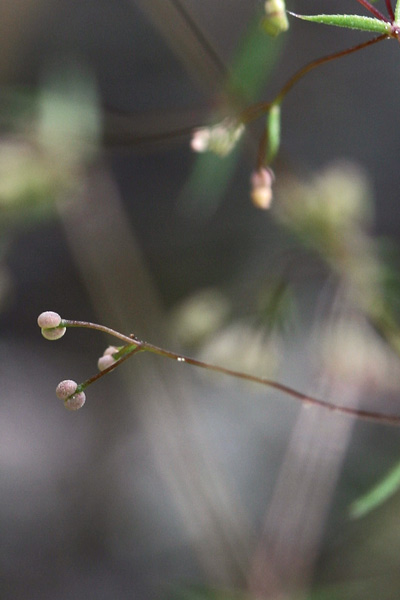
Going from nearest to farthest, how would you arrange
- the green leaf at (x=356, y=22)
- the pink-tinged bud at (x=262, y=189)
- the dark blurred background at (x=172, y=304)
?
the green leaf at (x=356, y=22) < the pink-tinged bud at (x=262, y=189) < the dark blurred background at (x=172, y=304)

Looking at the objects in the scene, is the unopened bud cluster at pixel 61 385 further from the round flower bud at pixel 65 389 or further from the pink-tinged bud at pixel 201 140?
the pink-tinged bud at pixel 201 140

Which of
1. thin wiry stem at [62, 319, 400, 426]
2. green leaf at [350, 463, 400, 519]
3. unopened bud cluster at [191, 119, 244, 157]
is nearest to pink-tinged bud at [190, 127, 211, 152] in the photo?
unopened bud cluster at [191, 119, 244, 157]

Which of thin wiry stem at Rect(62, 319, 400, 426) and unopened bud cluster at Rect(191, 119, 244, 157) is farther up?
unopened bud cluster at Rect(191, 119, 244, 157)

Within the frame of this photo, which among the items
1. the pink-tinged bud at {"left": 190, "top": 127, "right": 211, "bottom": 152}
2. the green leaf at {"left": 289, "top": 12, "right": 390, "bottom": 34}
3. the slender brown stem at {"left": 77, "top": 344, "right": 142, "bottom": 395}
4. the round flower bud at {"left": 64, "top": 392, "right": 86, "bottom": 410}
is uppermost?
the pink-tinged bud at {"left": 190, "top": 127, "right": 211, "bottom": 152}

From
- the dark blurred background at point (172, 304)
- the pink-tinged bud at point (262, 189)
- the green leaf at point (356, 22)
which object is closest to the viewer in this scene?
the green leaf at point (356, 22)

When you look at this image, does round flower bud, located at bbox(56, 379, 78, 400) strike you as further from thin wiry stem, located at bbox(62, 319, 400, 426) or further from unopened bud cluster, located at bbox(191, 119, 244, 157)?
unopened bud cluster, located at bbox(191, 119, 244, 157)

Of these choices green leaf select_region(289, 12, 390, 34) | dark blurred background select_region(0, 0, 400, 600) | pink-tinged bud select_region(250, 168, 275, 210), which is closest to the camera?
green leaf select_region(289, 12, 390, 34)

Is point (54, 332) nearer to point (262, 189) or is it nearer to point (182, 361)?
point (182, 361)

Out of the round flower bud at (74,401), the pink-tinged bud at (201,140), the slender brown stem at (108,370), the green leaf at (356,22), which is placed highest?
the pink-tinged bud at (201,140)

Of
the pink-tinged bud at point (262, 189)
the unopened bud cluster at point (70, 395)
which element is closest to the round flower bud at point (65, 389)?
the unopened bud cluster at point (70, 395)
